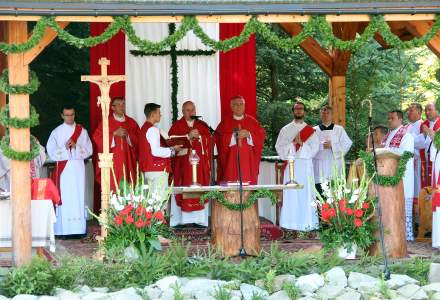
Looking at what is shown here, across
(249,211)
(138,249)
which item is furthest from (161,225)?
(249,211)

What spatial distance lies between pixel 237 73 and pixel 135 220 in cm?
501

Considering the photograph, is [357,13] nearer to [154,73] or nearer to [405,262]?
[405,262]

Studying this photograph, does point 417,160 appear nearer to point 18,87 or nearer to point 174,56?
point 174,56

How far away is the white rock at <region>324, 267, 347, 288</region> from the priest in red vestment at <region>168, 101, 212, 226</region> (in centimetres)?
427

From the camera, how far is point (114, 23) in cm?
1137

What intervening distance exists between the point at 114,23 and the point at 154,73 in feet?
14.8

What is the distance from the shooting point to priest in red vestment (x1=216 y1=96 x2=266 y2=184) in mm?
14914

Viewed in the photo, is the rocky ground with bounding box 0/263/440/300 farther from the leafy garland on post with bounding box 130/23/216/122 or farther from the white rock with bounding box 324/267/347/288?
the leafy garland on post with bounding box 130/23/216/122

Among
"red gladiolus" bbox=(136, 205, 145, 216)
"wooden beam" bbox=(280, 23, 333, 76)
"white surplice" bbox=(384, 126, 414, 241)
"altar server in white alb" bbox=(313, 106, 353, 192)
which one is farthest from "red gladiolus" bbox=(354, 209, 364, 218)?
"wooden beam" bbox=(280, 23, 333, 76)

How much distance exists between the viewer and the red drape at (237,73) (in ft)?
52.1

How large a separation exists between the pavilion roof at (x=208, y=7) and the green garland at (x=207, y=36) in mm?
106

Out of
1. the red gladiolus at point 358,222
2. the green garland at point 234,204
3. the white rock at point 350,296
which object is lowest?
the white rock at point 350,296

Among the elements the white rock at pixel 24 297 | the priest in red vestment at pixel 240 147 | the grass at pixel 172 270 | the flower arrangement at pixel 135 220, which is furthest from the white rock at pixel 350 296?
the priest in red vestment at pixel 240 147

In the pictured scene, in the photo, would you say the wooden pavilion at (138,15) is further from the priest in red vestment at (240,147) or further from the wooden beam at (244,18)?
the priest in red vestment at (240,147)
